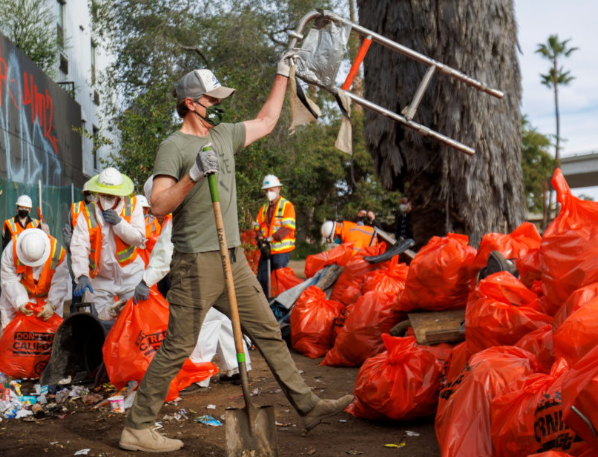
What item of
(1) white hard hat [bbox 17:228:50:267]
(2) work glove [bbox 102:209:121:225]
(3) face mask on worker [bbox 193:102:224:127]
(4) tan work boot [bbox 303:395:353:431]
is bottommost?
(4) tan work boot [bbox 303:395:353:431]

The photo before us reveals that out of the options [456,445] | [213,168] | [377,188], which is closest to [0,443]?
[213,168]

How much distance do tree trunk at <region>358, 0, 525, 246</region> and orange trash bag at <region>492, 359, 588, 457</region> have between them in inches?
216

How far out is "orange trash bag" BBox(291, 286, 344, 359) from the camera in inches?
245

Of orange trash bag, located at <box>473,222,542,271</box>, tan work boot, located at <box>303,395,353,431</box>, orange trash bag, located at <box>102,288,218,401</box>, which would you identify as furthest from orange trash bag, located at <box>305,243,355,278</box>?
tan work boot, located at <box>303,395,353,431</box>

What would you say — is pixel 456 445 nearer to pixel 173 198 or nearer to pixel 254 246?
pixel 173 198

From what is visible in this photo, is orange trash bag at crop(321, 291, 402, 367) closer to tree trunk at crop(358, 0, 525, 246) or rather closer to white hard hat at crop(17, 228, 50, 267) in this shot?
white hard hat at crop(17, 228, 50, 267)

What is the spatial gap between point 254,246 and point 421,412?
22.1ft

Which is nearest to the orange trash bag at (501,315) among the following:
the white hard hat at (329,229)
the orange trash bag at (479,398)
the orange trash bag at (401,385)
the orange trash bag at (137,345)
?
the orange trash bag at (401,385)

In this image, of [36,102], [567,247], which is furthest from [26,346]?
[36,102]

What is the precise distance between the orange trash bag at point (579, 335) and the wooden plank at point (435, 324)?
72.9 inches

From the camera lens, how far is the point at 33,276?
17.7ft

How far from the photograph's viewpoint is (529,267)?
13.1 ft

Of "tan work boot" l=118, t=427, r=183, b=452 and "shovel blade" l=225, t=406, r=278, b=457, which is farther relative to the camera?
"tan work boot" l=118, t=427, r=183, b=452

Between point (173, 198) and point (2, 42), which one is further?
point (2, 42)
